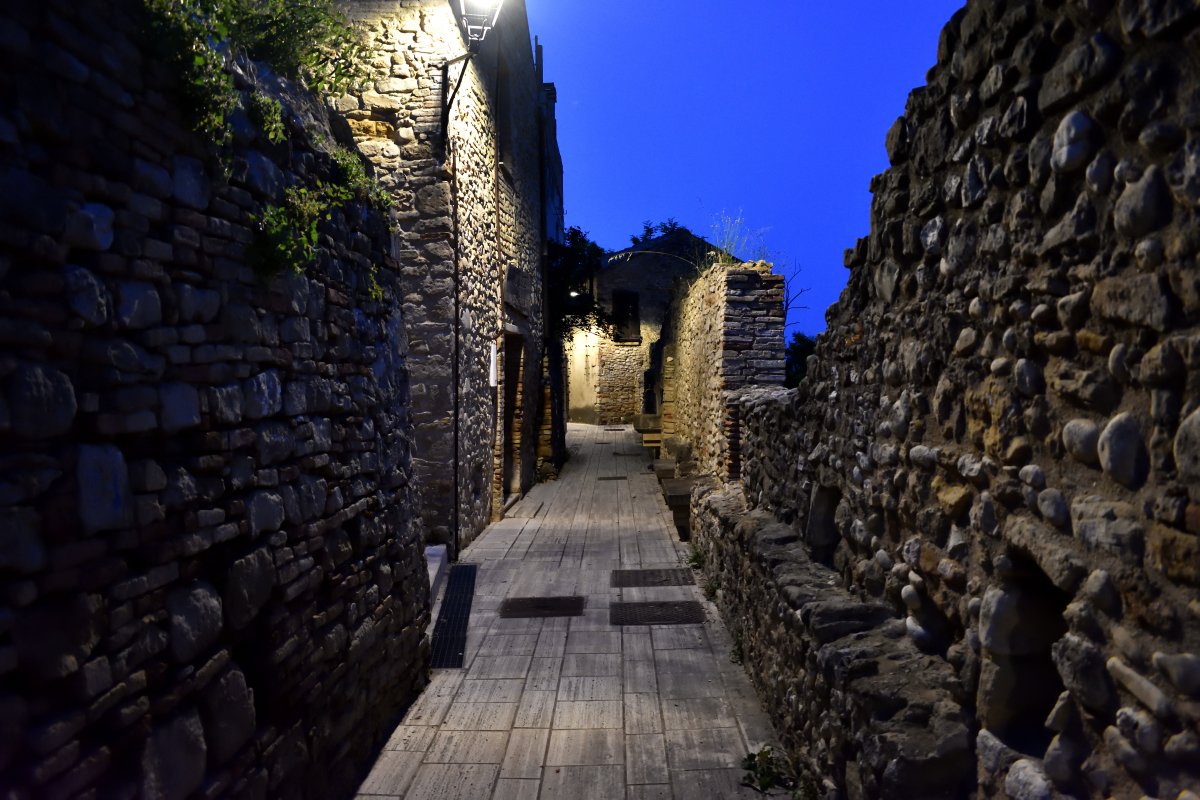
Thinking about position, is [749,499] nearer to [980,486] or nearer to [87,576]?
[980,486]

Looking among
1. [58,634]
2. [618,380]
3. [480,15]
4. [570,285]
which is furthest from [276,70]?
[618,380]

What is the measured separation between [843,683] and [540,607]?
3362mm

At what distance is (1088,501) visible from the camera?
1504 mm

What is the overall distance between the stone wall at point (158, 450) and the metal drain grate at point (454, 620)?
131cm

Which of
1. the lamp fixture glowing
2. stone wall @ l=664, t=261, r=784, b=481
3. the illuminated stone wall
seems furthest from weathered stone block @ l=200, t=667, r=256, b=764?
the lamp fixture glowing

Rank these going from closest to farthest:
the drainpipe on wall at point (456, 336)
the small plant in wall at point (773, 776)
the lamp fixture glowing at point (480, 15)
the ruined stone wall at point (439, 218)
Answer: the small plant in wall at point (773, 776), the lamp fixture glowing at point (480, 15), the ruined stone wall at point (439, 218), the drainpipe on wall at point (456, 336)

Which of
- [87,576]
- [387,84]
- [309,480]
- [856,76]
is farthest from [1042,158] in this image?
[856,76]

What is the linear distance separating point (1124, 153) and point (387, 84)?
19.6 ft

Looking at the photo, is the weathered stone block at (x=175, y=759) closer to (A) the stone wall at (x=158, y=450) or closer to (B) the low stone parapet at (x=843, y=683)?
(A) the stone wall at (x=158, y=450)

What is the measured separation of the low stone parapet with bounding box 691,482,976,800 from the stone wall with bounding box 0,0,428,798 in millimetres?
1774

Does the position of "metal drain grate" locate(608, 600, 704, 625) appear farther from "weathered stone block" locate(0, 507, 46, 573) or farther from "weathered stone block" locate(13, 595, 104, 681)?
"weathered stone block" locate(0, 507, 46, 573)

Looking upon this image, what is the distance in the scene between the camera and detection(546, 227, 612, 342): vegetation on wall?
42.6 ft

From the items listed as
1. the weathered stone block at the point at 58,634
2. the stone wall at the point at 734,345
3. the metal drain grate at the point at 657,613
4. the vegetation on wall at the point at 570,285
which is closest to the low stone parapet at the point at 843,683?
the metal drain grate at the point at 657,613

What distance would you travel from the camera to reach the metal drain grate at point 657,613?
5.20m
